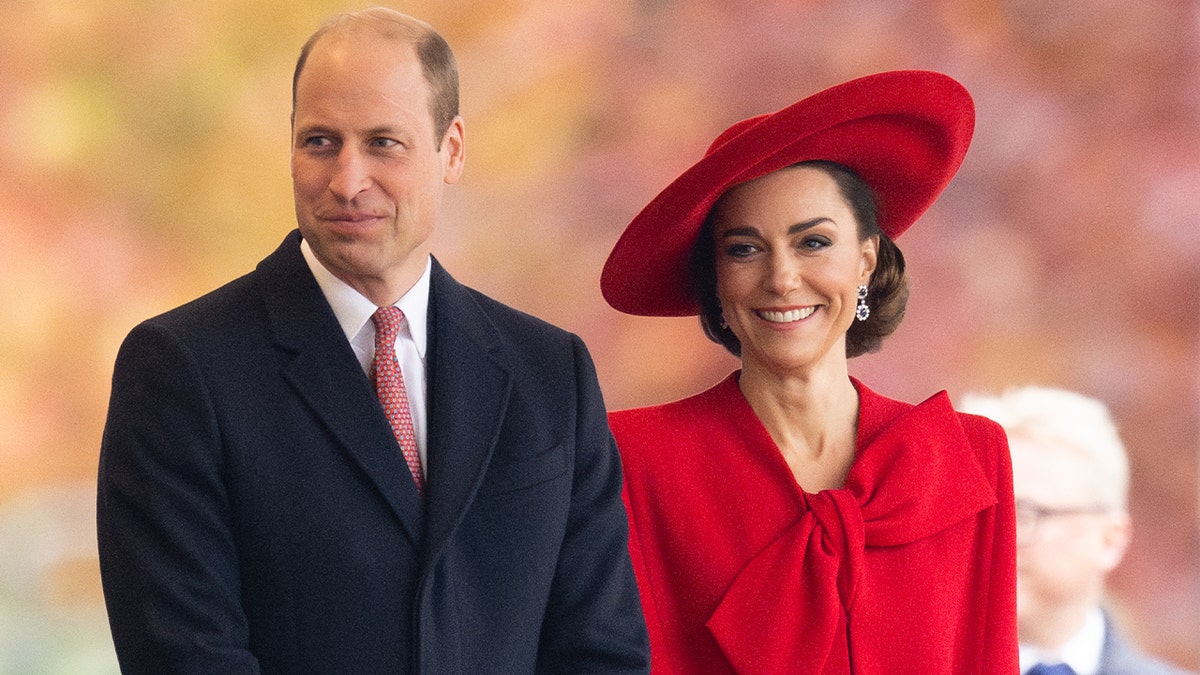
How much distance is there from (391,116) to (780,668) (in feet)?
3.46

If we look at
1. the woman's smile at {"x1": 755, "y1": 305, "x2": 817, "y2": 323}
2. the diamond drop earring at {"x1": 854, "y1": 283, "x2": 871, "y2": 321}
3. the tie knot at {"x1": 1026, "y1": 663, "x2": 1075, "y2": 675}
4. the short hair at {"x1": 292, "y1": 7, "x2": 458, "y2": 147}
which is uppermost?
the short hair at {"x1": 292, "y1": 7, "x2": 458, "y2": 147}

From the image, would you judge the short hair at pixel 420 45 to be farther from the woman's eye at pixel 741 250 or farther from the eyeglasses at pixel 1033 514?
the eyeglasses at pixel 1033 514

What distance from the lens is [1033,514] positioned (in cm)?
360

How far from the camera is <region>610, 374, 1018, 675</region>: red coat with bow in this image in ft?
7.35

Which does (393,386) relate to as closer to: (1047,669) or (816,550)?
(816,550)

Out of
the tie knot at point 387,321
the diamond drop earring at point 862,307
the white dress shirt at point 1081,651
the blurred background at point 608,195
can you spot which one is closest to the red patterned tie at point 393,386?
the tie knot at point 387,321

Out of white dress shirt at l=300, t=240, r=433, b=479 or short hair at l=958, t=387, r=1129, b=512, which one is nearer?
white dress shirt at l=300, t=240, r=433, b=479

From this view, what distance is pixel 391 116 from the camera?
1.75 m

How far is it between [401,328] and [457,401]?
12 cm

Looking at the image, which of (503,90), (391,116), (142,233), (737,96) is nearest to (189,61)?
(142,233)

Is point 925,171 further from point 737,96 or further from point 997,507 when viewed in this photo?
point 737,96

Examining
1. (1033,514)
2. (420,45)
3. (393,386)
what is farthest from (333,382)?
(1033,514)

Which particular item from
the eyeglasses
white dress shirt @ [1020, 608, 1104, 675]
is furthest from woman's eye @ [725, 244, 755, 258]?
white dress shirt @ [1020, 608, 1104, 675]

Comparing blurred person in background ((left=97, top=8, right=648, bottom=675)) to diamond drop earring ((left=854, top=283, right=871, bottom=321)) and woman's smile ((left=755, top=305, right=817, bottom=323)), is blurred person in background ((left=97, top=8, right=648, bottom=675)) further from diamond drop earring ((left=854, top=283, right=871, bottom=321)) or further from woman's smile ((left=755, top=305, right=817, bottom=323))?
diamond drop earring ((left=854, top=283, right=871, bottom=321))
